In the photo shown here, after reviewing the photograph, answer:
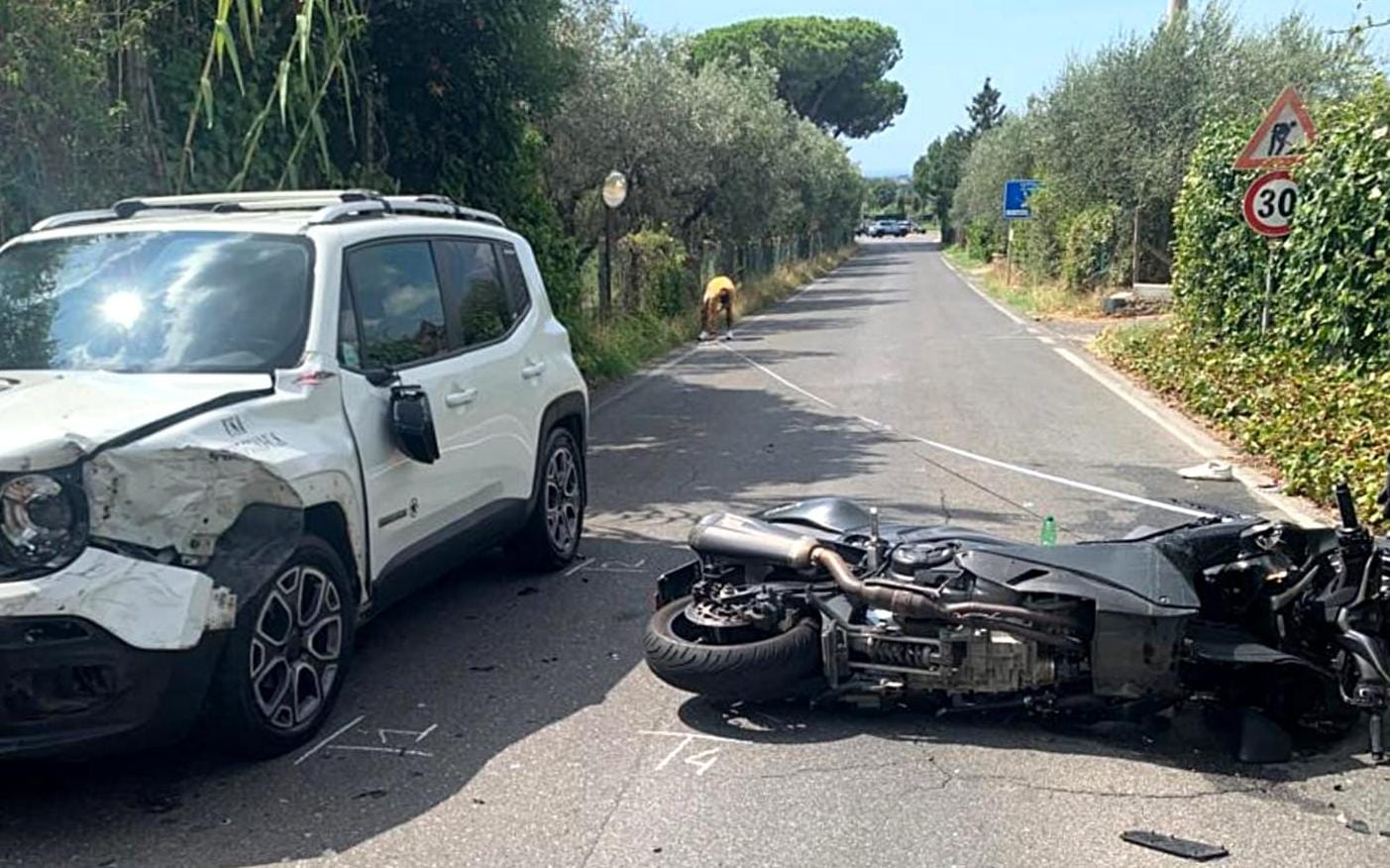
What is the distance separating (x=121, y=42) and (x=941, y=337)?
1649 centimetres

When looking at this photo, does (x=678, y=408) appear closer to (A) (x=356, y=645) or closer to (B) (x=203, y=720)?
(A) (x=356, y=645)

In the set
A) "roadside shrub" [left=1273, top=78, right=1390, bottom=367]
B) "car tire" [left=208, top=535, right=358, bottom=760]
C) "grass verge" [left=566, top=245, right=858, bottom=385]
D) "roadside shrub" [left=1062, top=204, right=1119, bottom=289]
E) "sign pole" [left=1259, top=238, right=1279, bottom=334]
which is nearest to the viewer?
"car tire" [left=208, top=535, right=358, bottom=760]

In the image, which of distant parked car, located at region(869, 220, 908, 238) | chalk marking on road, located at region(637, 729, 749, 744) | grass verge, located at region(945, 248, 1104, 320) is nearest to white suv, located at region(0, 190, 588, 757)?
chalk marking on road, located at region(637, 729, 749, 744)

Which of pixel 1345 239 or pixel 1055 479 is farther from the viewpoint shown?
pixel 1345 239

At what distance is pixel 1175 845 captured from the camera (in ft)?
13.0

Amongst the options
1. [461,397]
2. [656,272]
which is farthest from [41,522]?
[656,272]

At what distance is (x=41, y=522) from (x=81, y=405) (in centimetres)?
51

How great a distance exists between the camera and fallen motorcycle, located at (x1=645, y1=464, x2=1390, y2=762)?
4.59m

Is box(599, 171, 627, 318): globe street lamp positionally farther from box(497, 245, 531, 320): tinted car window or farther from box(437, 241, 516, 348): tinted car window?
box(437, 241, 516, 348): tinted car window

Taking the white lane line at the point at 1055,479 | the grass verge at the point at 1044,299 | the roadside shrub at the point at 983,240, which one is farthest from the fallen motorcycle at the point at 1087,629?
the roadside shrub at the point at 983,240

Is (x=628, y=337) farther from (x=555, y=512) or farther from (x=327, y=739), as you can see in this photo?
(x=327, y=739)

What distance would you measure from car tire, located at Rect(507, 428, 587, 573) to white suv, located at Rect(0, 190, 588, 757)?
4 centimetres

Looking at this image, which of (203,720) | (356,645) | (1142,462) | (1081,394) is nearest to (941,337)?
(1081,394)

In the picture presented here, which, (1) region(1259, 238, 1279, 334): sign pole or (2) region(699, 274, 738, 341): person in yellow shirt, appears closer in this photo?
(1) region(1259, 238, 1279, 334): sign pole
